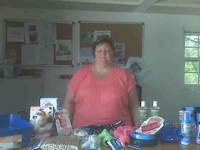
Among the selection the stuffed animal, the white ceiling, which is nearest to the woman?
the stuffed animal

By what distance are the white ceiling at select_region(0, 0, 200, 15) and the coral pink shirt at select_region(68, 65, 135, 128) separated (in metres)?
1.79

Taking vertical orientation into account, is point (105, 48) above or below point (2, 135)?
above

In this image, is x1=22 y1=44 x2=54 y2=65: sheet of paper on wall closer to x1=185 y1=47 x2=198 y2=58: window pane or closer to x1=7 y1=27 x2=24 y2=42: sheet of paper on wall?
x1=7 y1=27 x2=24 y2=42: sheet of paper on wall

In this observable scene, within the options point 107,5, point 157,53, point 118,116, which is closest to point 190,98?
point 157,53

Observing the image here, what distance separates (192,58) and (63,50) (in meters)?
1.81

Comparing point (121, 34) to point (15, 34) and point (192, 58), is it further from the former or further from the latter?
point (15, 34)

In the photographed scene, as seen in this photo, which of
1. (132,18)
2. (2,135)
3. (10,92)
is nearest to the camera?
(2,135)

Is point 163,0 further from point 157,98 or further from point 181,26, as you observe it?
point 157,98

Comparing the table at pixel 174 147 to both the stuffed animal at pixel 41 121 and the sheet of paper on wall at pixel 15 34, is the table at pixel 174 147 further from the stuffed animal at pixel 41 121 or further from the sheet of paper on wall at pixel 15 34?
the sheet of paper on wall at pixel 15 34

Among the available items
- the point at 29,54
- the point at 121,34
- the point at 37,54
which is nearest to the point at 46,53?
the point at 37,54

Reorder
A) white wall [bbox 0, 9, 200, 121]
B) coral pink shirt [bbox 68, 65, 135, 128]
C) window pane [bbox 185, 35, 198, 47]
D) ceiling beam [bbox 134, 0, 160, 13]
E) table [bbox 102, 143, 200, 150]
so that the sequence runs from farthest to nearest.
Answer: window pane [bbox 185, 35, 198, 47], white wall [bbox 0, 9, 200, 121], ceiling beam [bbox 134, 0, 160, 13], coral pink shirt [bbox 68, 65, 135, 128], table [bbox 102, 143, 200, 150]

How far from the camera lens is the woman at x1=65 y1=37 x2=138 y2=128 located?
2.35m

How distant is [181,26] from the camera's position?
15.7ft

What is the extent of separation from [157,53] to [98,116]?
8.61 ft
